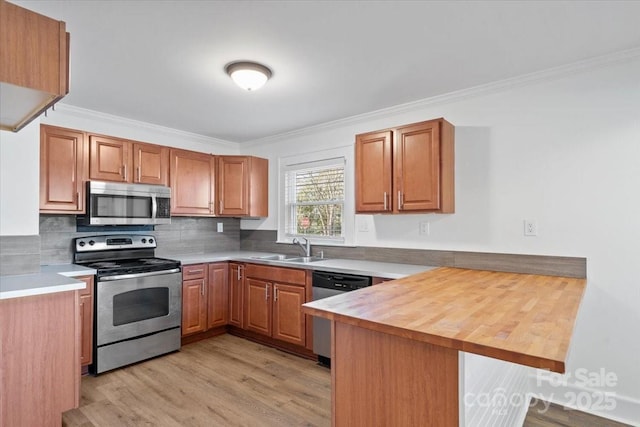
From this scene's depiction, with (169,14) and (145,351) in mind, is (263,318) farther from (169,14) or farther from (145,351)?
(169,14)

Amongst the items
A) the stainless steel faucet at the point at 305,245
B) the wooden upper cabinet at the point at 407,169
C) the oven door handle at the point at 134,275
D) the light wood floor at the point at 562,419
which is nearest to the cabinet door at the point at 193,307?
the oven door handle at the point at 134,275

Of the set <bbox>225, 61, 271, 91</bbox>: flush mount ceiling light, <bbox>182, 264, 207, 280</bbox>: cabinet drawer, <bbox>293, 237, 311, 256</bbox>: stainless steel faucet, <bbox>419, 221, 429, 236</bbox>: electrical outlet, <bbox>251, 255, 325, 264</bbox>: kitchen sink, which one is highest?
<bbox>225, 61, 271, 91</bbox>: flush mount ceiling light

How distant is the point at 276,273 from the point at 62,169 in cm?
211

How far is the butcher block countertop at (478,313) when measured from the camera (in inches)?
44.0

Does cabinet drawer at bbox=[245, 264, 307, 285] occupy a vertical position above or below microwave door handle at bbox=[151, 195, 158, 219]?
below

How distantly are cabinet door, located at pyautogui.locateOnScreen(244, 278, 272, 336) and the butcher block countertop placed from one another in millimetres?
1742

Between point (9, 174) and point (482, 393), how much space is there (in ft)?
10.3

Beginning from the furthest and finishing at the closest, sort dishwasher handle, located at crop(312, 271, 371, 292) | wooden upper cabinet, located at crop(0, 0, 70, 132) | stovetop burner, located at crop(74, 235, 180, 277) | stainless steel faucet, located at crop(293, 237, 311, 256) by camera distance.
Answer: stainless steel faucet, located at crop(293, 237, 311, 256), stovetop burner, located at crop(74, 235, 180, 277), dishwasher handle, located at crop(312, 271, 371, 292), wooden upper cabinet, located at crop(0, 0, 70, 132)

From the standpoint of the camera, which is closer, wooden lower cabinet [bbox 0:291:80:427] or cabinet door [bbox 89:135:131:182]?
wooden lower cabinet [bbox 0:291:80:427]

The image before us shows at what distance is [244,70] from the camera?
2395 millimetres

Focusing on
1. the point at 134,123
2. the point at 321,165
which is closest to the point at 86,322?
the point at 134,123

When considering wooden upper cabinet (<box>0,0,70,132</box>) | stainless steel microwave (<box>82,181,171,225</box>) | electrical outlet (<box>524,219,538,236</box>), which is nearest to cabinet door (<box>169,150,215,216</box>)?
stainless steel microwave (<box>82,181,171,225</box>)

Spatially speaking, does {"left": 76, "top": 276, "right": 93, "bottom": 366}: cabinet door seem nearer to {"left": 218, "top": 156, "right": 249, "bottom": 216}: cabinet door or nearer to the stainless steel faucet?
{"left": 218, "top": 156, "right": 249, "bottom": 216}: cabinet door

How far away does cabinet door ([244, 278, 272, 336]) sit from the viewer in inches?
139
